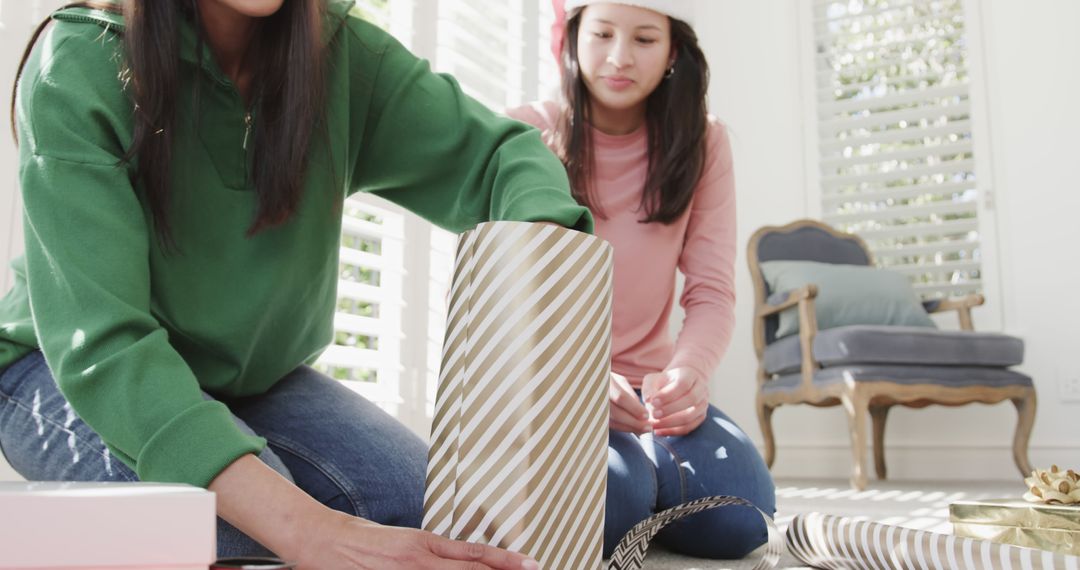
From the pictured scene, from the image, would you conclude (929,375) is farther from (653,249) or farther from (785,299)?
(653,249)

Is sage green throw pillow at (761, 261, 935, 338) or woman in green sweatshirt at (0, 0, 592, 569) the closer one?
woman in green sweatshirt at (0, 0, 592, 569)

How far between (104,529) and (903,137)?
146 inches

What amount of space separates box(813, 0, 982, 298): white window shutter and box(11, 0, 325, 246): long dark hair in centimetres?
320

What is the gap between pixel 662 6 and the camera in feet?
4.58

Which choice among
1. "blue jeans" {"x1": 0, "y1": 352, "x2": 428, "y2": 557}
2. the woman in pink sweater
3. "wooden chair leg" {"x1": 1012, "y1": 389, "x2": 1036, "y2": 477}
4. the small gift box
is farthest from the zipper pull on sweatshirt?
"wooden chair leg" {"x1": 1012, "y1": 389, "x2": 1036, "y2": 477}

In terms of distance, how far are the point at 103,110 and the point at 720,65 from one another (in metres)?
3.64

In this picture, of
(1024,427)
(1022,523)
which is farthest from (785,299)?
(1022,523)

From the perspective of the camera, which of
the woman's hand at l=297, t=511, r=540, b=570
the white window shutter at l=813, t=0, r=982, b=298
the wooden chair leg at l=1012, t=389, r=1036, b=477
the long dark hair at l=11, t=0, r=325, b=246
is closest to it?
the woman's hand at l=297, t=511, r=540, b=570

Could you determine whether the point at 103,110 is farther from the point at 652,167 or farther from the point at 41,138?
the point at 652,167

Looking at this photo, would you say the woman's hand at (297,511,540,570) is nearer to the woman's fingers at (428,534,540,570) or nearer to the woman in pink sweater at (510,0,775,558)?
the woman's fingers at (428,534,540,570)

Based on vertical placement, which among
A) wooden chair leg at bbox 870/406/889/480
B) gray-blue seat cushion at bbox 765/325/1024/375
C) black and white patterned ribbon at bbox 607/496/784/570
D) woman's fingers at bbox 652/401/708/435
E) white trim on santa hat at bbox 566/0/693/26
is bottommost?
wooden chair leg at bbox 870/406/889/480

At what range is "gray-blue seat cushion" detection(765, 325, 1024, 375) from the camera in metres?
2.83

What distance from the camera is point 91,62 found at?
749 mm

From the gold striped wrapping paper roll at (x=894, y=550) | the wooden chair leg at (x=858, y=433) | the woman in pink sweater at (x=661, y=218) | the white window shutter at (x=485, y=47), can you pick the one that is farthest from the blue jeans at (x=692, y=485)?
the wooden chair leg at (x=858, y=433)
